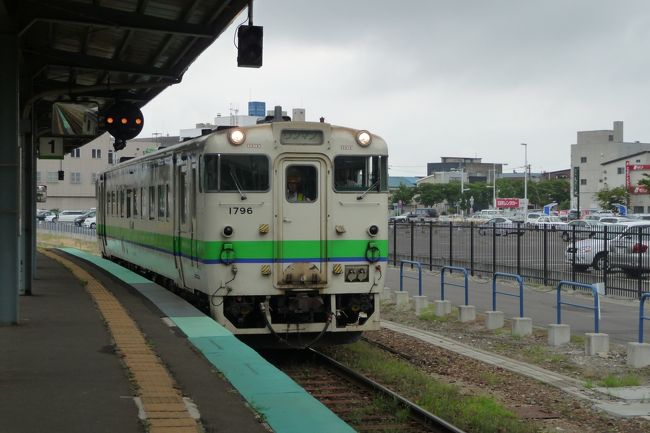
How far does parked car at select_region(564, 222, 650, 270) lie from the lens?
2119cm

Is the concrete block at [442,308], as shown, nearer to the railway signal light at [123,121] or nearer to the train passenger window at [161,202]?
the train passenger window at [161,202]

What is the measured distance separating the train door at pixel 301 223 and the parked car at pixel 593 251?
35.0ft

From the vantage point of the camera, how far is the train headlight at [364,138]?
42.0ft

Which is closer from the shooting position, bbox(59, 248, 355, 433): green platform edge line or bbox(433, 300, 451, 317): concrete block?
bbox(59, 248, 355, 433): green platform edge line

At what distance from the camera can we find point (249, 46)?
13047 millimetres

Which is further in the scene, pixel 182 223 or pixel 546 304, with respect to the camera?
pixel 546 304

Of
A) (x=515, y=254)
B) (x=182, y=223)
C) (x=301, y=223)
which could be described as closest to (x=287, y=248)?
(x=301, y=223)

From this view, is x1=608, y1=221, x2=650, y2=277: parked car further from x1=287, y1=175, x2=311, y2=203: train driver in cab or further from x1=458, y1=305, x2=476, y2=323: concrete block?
x1=287, y1=175, x2=311, y2=203: train driver in cab

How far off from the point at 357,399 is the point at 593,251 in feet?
42.5

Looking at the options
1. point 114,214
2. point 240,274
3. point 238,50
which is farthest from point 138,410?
point 114,214

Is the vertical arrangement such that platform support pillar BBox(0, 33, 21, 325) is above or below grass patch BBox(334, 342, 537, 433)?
above

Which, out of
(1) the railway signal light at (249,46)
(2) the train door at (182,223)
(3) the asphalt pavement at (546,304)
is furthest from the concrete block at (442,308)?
(1) the railway signal light at (249,46)

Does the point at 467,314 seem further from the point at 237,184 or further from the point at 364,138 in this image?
the point at 237,184

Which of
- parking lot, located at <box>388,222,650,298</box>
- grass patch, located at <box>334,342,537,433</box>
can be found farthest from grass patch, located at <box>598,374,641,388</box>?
parking lot, located at <box>388,222,650,298</box>
